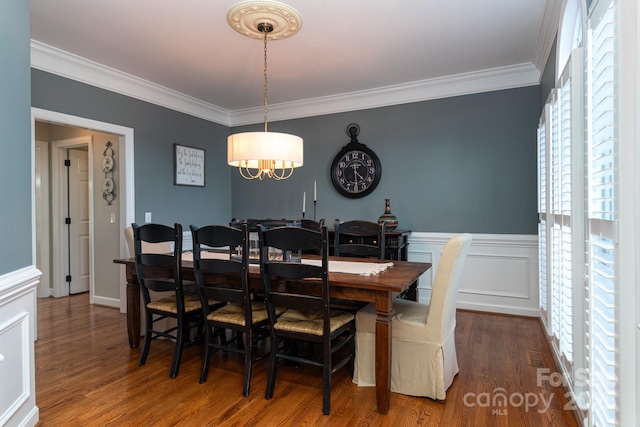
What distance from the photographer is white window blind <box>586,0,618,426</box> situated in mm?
1265

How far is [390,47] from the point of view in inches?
130

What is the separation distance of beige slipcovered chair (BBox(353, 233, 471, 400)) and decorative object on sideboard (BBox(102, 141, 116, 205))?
3.38 metres

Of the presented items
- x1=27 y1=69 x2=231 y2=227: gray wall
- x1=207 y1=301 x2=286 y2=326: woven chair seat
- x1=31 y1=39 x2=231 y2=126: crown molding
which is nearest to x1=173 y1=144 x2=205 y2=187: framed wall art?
x1=27 y1=69 x2=231 y2=227: gray wall

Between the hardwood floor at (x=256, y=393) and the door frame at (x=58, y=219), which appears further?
the door frame at (x=58, y=219)

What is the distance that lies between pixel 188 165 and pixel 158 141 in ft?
1.60

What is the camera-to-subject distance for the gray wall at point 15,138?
1.69 meters

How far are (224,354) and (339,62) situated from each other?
279 centimetres

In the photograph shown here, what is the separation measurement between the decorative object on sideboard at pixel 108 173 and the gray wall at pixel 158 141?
397mm

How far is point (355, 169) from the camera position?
4.63m

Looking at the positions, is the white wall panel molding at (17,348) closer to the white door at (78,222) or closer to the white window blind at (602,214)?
the white window blind at (602,214)

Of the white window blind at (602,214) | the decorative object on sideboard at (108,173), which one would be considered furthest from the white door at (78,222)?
the white window blind at (602,214)

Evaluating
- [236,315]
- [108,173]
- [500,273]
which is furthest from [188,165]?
[500,273]

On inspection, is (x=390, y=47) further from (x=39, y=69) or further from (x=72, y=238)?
(x=72, y=238)

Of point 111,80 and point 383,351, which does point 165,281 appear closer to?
point 383,351
